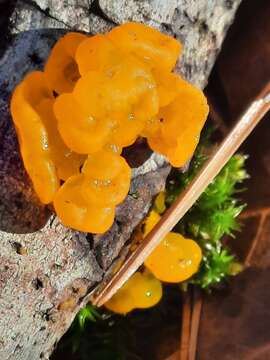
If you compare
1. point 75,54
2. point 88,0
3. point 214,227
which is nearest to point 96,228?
point 75,54

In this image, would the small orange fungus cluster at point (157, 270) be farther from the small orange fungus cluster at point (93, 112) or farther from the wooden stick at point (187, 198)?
the small orange fungus cluster at point (93, 112)

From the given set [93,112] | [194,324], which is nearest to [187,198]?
[194,324]

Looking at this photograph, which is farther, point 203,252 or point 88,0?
point 203,252

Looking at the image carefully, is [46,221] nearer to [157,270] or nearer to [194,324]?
[157,270]

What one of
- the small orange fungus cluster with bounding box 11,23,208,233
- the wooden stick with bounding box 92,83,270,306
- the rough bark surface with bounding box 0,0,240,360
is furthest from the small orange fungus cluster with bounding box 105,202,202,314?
the small orange fungus cluster with bounding box 11,23,208,233

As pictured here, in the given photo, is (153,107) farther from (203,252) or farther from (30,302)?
(203,252)
